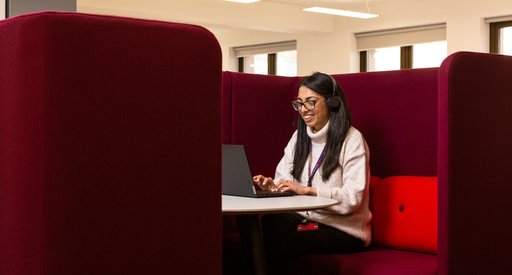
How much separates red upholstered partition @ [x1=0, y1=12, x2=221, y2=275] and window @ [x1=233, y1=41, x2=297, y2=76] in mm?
11391

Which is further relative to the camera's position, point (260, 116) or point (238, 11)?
point (238, 11)

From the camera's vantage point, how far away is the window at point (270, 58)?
13.5 meters

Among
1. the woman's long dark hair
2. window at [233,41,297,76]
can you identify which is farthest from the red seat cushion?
window at [233,41,297,76]

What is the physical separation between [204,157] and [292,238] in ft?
3.50

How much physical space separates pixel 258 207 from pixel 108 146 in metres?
0.70

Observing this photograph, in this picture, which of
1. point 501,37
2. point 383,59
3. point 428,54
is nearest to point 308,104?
point 501,37

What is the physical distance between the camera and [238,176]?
2.82 metres

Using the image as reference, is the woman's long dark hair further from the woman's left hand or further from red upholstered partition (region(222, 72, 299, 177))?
red upholstered partition (region(222, 72, 299, 177))

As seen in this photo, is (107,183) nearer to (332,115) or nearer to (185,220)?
(185,220)

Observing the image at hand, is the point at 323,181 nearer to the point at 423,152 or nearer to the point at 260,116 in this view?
the point at 423,152

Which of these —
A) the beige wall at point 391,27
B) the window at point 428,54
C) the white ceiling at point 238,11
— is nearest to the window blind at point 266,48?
the beige wall at point 391,27

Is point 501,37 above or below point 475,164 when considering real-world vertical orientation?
above

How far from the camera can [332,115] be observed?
3178 mm

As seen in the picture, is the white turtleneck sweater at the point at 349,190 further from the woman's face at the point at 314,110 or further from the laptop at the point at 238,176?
the laptop at the point at 238,176
